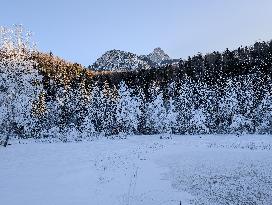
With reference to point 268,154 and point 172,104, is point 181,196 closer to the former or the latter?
point 268,154

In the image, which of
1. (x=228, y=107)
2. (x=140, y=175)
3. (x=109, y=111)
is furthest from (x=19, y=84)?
(x=140, y=175)

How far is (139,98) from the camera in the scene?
84.4 meters

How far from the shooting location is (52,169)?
2666cm

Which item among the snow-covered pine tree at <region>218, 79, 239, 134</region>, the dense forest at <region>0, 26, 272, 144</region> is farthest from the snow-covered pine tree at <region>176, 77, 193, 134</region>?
the snow-covered pine tree at <region>218, 79, 239, 134</region>

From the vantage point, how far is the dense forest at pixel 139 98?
187 feet

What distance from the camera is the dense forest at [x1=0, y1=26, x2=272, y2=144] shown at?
56.9 m

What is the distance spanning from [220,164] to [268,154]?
5.01 m

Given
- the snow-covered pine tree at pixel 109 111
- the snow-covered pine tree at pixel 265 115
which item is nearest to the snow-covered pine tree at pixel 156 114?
the snow-covered pine tree at pixel 109 111

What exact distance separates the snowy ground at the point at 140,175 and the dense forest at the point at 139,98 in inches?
531

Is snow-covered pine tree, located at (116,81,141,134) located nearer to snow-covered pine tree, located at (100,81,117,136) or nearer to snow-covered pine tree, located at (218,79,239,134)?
snow-covered pine tree, located at (100,81,117,136)

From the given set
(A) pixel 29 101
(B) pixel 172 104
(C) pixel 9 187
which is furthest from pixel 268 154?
(A) pixel 29 101

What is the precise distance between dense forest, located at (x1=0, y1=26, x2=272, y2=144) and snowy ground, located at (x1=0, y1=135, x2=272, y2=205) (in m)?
13.5

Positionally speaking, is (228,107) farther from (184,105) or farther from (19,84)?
(19,84)

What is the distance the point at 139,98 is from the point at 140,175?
6143cm
